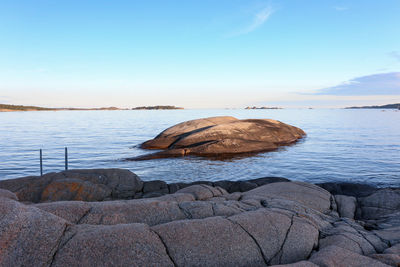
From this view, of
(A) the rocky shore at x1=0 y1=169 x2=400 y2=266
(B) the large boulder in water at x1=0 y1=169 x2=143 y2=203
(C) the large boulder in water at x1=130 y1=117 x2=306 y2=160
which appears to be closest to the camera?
(A) the rocky shore at x1=0 y1=169 x2=400 y2=266

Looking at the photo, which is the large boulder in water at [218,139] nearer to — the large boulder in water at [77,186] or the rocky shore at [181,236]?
the large boulder in water at [77,186]

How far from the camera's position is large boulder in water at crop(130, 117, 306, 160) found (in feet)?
71.4

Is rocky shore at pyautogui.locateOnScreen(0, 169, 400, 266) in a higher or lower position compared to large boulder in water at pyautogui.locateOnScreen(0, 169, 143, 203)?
higher

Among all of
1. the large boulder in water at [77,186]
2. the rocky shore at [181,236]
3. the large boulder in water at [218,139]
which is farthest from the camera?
the large boulder in water at [218,139]

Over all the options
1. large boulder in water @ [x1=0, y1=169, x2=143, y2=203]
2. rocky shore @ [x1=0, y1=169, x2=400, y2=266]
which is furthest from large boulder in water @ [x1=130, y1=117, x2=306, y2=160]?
rocky shore @ [x1=0, y1=169, x2=400, y2=266]

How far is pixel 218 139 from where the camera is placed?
2309 cm

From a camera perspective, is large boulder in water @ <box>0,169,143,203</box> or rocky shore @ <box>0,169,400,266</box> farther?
large boulder in water @ <box>0,169,143,203</box>

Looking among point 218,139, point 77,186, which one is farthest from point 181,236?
point 218,139

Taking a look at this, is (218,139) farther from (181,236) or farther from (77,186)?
(181,236)

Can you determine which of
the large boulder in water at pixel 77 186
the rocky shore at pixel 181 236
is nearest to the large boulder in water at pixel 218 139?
the large boulder in water at pixel 77 186

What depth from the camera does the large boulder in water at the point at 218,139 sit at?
21766mm

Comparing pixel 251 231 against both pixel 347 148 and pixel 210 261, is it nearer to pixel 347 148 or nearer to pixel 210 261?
pixel 210 261

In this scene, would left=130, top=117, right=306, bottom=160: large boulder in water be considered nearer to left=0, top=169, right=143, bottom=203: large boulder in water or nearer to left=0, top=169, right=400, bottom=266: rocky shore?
left=0, top=169, right=143, bottom=203: large boulder in water

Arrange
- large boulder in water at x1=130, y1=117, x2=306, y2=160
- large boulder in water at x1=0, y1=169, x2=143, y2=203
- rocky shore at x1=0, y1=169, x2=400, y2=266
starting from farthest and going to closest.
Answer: large boulder in water at x1=130, y1=117, x2=306, y2=160, large boulder in water at x1=0, y1=169, x2=143, y2=203, rocky shore at x1=0, y1=169, x2=400, y2=266
